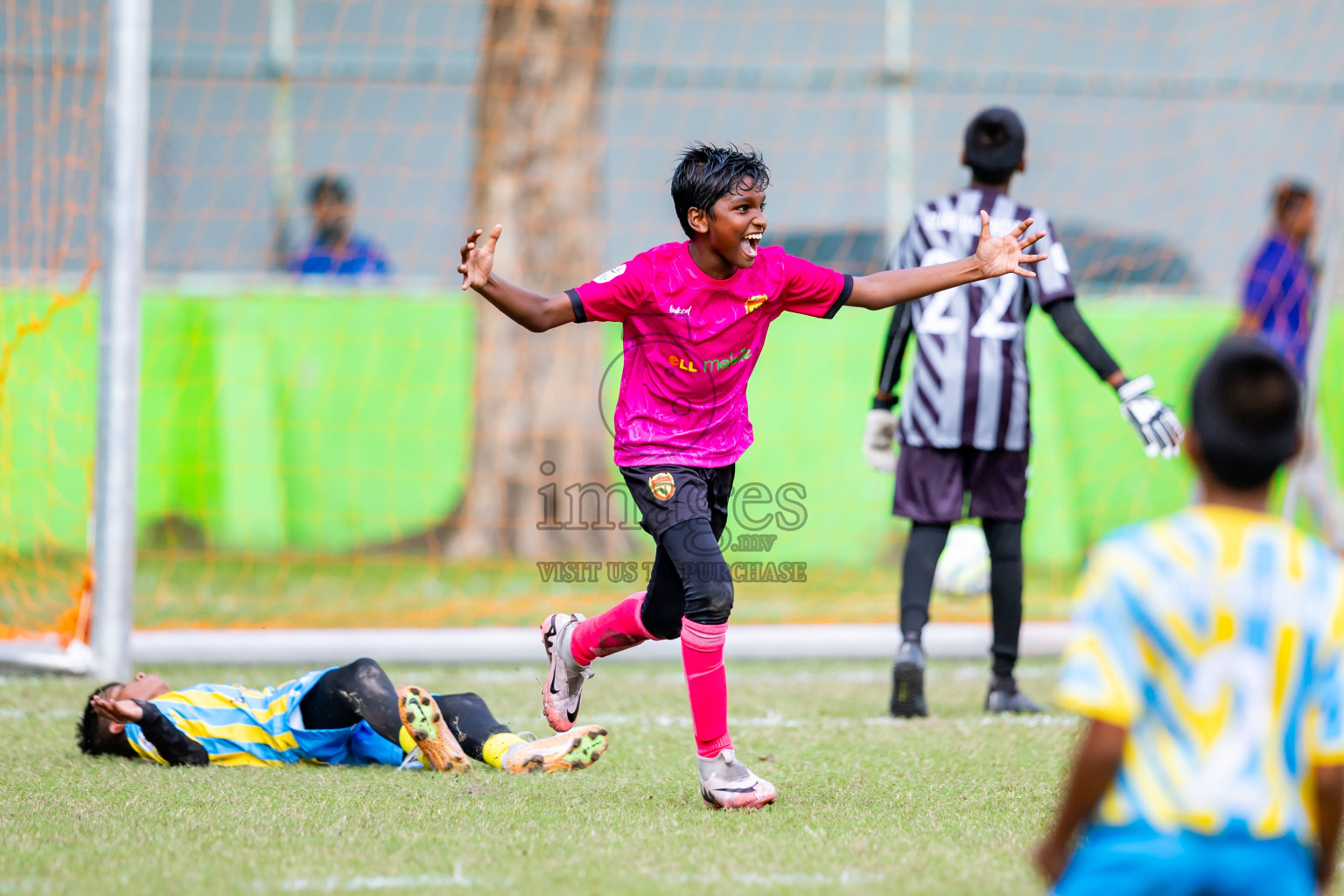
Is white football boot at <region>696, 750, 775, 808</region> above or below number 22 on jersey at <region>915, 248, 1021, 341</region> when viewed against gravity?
below

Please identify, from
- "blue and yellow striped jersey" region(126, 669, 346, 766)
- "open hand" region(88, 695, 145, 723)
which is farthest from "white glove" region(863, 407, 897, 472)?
"open hand" region(88, 695, 145, 723)

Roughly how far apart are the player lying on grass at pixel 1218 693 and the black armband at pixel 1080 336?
2.87m

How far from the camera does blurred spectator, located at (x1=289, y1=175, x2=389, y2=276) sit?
8.71 meters

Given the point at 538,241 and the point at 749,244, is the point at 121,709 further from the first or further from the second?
the point at 538,241

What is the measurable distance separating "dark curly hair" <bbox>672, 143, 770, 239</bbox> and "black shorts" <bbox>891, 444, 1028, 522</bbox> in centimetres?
152

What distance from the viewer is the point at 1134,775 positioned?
1.79 meters

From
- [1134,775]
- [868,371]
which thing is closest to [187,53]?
[868,371]

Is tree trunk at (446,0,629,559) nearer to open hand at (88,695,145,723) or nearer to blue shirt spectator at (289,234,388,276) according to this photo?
blue shirt spectator at (289,234,388,276)

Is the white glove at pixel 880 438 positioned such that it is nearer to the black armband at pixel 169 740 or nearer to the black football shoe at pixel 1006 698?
the black football shoe at pixel 1006 698

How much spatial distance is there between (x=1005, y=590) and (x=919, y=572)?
294 mm

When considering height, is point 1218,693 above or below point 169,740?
above

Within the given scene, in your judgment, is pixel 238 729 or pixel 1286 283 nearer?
pixel 238 729

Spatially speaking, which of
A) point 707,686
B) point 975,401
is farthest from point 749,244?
point 975,401

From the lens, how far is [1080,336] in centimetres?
468
